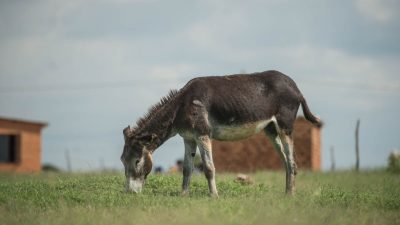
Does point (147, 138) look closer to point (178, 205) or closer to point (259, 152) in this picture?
point (178, 205)

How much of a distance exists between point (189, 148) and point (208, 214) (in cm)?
347

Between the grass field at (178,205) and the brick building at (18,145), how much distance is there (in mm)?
23164

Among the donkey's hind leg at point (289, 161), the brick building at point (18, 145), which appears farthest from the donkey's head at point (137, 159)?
the brick building at point (18, 145)

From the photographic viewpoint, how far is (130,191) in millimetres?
15852

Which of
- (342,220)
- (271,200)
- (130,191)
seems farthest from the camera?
(130,191)

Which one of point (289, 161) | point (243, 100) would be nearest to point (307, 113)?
point (289, 161)

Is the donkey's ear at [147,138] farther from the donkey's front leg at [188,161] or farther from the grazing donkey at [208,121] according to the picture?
the donkey's front leg at [188,161]

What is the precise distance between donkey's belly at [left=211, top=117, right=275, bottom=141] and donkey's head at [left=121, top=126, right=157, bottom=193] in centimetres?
139

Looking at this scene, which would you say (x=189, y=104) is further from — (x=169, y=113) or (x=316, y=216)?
(x=316, y=216)

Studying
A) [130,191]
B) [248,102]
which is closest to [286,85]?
[248,102]

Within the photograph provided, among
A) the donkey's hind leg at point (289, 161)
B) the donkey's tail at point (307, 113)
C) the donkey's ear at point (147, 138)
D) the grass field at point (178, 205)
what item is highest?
the donkey's tail at point (307, 113)

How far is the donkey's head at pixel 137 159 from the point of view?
1580cm

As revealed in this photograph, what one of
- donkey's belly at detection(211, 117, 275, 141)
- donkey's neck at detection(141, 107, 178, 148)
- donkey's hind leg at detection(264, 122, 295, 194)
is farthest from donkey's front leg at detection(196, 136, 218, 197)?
donkey's hind leg at detection(264, 122, 295, 194)

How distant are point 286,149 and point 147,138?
321 cm
